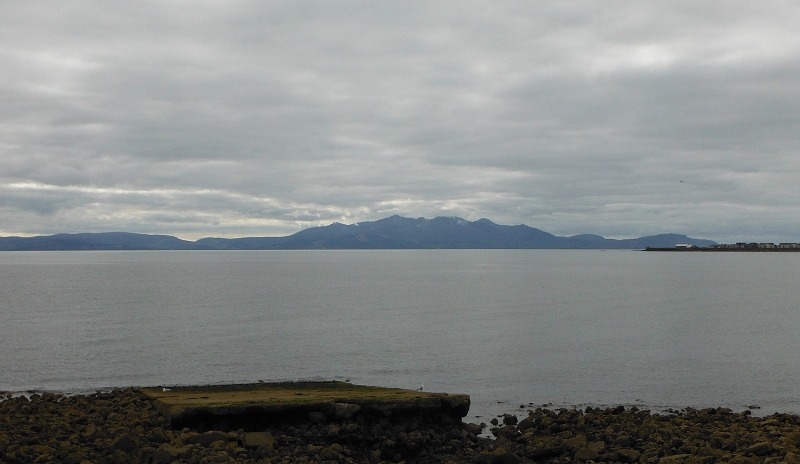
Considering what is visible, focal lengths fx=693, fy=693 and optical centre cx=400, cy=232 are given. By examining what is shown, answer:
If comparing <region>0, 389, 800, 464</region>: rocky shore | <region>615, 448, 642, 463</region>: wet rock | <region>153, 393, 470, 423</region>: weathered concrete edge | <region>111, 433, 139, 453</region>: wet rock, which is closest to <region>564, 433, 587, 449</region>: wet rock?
<region>0, 389, 800, 464</region>: rocky shore

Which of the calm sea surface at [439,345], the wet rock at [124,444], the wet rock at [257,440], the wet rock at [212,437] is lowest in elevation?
the calm sea surface at [439,345]

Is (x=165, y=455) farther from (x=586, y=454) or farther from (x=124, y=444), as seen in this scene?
(x=586, y=454)

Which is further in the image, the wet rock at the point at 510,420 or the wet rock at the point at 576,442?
the wet rock at the point at 510,420

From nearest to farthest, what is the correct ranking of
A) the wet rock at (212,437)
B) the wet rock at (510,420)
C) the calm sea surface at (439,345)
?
the wet rock at (212,437), the wet rock at (510,420), the calm sea surface at (439,345)

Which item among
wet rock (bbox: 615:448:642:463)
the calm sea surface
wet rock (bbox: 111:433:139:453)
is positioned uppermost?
wet rock (bbox: 111:433:139:453)

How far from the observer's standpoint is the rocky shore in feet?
57.8

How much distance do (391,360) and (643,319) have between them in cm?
3067

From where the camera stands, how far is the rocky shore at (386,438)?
17.6 metres

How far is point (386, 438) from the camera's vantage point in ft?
69.7

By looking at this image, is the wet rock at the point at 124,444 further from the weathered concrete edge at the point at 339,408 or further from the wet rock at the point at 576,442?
the wet rock at the point at 576,442

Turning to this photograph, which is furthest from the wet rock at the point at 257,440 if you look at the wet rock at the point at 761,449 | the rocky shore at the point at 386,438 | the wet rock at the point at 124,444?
the wet rock at the point at 761,449

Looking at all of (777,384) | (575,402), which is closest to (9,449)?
(575,402)

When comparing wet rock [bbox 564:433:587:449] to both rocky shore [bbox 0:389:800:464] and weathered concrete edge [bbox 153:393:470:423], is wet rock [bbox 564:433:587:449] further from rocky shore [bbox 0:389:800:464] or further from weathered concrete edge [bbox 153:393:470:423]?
weathered concrete edge [bbox 153:393:470:423]

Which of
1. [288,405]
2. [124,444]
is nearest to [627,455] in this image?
[288,405]
